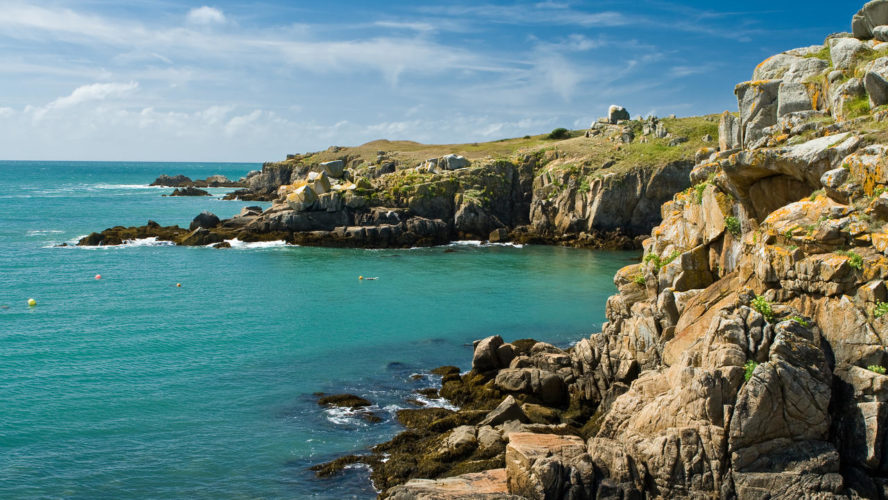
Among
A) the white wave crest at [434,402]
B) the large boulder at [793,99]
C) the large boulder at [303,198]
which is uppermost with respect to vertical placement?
the large boulder at [793,99]

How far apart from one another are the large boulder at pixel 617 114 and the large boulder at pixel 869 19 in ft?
254

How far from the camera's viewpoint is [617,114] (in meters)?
101

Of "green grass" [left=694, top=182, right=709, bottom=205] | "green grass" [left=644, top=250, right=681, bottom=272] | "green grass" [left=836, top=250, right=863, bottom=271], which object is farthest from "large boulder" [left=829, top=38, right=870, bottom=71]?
"green grass" [left=836, top=250, right=863, bottom=271]

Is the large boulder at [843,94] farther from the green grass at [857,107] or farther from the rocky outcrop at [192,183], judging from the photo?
the rocky outcrop at [192,183]

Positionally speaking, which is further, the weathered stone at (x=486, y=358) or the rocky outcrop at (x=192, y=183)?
the rocky outcrop at (x=192, y=183)

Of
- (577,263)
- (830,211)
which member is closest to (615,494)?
(830,211)

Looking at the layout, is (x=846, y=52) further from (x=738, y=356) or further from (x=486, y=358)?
(x=486, y=358)

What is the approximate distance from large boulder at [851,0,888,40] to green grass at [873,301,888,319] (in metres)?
13.7

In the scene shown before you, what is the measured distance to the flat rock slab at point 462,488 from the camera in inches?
623

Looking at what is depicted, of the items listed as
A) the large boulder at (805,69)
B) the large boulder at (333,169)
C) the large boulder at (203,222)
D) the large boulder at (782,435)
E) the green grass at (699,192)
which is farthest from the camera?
the large boulder at (333,169)

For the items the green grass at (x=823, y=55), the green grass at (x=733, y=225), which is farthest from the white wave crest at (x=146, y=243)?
the green grass at (x=823, y=55)

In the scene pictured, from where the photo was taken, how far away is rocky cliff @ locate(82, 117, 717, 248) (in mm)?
74625

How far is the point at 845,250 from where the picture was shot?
677 inches

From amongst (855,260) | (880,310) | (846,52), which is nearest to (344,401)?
(855,260)
